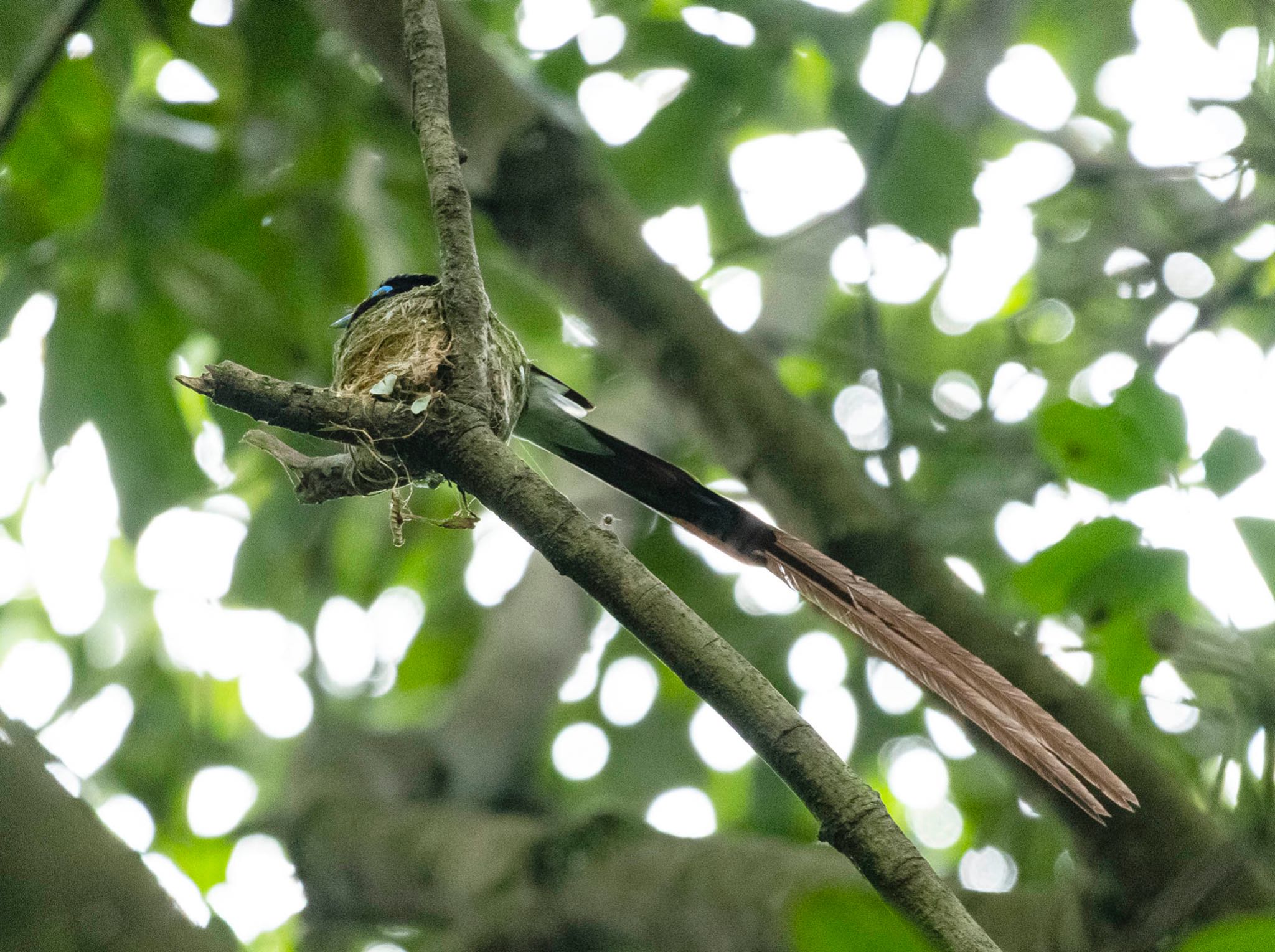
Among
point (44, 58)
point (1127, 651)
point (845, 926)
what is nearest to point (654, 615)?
point (845, 926)

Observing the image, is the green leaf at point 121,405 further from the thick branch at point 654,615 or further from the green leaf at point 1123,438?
the green leaf at point 1123,438

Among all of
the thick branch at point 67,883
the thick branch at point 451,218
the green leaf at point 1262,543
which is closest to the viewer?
the thick branch at point 67,883

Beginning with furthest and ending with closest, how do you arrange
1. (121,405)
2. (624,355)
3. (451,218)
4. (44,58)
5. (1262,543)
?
(624,355), (121,405), (44,58), (1262,543), (451,218)

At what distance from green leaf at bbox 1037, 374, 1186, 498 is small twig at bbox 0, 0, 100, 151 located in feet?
5.40

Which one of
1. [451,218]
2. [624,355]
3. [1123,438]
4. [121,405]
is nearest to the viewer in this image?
[451,218]

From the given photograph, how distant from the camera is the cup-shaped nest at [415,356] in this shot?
1.40 m

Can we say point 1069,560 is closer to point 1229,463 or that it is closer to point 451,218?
point 1229,463

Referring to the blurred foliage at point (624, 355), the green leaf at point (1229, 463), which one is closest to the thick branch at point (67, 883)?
the blurred foliage at point (624, 355)

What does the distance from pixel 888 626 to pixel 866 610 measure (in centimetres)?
3

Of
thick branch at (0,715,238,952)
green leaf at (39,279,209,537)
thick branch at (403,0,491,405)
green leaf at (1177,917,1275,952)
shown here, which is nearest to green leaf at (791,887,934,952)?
green leaf at (1177,917,1275,952)

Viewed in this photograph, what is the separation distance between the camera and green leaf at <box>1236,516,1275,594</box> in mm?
1506

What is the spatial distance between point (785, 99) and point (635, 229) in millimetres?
629

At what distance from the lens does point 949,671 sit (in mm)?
1213

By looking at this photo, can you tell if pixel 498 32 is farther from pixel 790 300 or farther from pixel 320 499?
pixel 320 499
